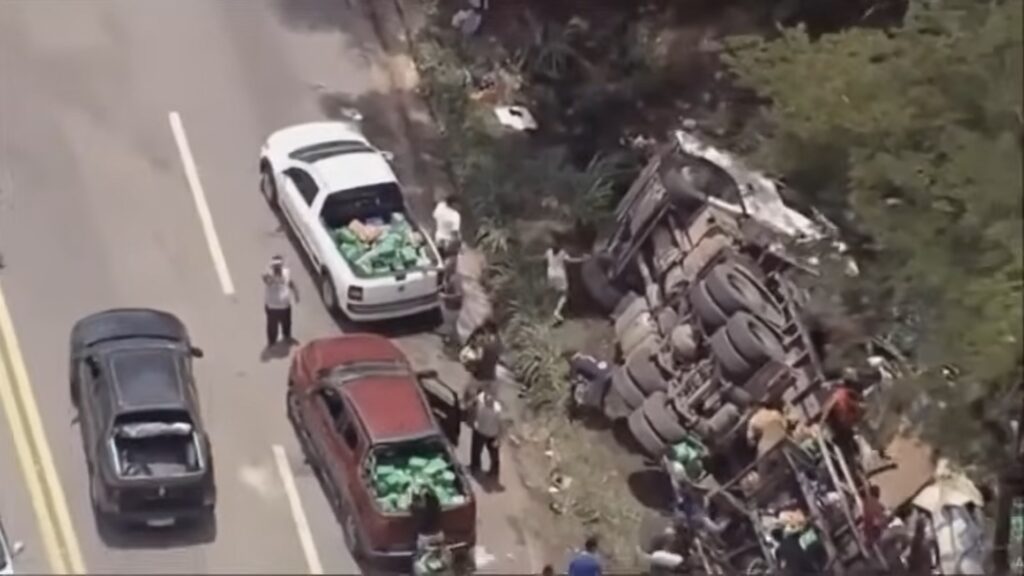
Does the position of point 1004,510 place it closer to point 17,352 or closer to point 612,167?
point 612,167

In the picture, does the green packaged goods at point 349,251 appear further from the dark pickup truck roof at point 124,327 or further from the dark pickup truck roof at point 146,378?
the dark pickup truck roof at point 146,378

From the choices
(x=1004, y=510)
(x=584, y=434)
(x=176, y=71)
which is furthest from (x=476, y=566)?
(x=176, y=71)

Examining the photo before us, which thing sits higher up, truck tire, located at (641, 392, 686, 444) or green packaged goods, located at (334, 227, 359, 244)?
green packaged goods, located at (334, 227, 359, 244)

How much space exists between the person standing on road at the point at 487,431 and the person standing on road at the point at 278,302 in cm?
224

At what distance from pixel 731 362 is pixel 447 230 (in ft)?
13.3

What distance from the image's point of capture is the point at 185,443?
73.3ft

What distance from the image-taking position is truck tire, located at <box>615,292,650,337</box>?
24.4 m

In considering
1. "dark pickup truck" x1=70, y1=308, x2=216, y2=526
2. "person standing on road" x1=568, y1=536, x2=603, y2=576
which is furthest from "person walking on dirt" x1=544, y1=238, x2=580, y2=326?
"dark pickup truck" x1=70, y1=308, x2=216, y2=526

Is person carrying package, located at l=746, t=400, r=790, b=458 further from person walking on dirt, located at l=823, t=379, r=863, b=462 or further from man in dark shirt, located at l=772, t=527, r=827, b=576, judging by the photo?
man in dark shirt, located at l=772, t=527, r=827, b=576

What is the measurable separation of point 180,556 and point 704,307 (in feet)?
19.2

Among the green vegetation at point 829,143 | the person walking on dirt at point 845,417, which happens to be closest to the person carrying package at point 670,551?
the green vegetation at point 829,143

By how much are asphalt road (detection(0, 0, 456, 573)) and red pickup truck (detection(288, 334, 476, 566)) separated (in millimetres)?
489

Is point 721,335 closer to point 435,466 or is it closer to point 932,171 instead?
point 435,466

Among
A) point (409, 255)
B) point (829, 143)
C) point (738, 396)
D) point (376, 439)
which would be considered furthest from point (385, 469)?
point (829, 143)
